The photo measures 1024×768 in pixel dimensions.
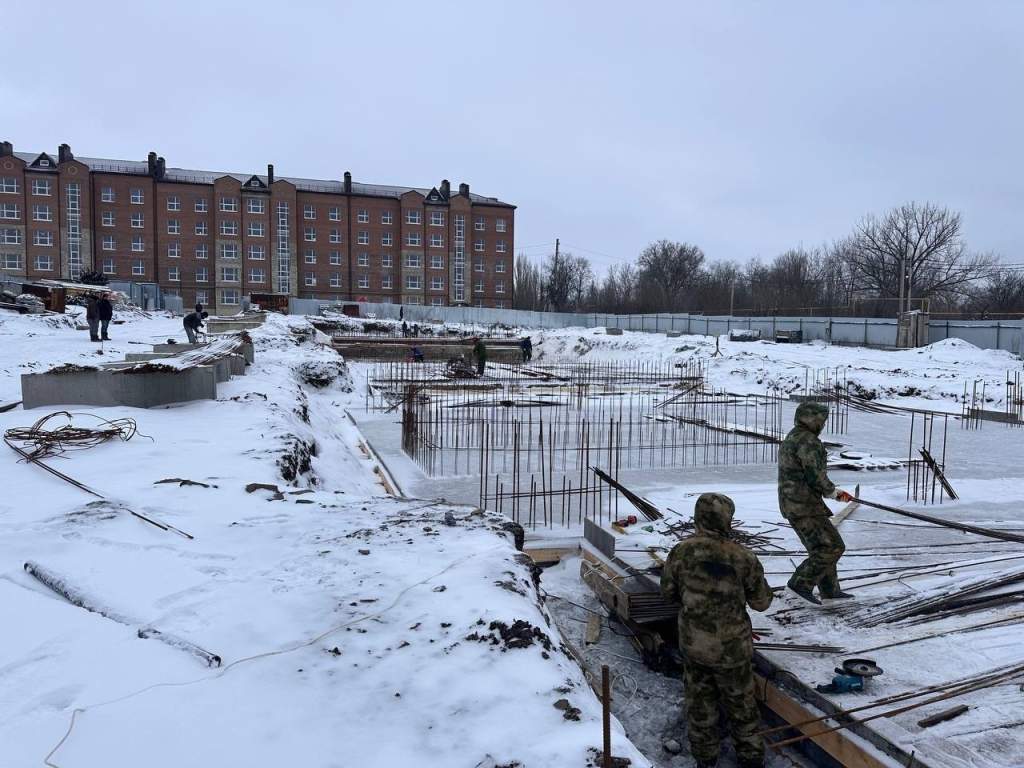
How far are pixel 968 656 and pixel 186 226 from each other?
58805 millimetres

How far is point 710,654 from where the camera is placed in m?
3.65

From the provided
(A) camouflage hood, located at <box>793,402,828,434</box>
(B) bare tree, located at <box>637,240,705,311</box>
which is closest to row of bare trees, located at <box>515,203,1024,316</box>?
(B) bare tree, located at <box>637,240,705,311</box>

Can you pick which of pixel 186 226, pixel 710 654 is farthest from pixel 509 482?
pixel 186 226

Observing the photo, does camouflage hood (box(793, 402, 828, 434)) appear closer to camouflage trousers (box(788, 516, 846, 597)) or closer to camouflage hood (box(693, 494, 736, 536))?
camouflage trousers (box(788, 516, 846, 597))

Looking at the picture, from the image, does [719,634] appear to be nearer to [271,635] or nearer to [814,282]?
[271,635]

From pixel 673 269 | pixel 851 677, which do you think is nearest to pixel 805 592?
pixel 851 677

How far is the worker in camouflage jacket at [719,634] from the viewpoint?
3.64 m

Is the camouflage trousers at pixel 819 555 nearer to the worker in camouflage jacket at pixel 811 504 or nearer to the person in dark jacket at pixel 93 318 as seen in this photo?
the worker in camouflage jacket at pixel 811 504

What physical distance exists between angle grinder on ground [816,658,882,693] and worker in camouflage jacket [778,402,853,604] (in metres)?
1.11

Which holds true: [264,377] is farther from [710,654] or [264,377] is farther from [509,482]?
[710,654]

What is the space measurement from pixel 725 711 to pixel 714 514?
3.57 feet

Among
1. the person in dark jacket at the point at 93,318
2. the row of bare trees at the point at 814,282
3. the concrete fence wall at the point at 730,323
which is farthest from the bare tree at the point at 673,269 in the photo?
the person in dark jacket at the point at 93,318

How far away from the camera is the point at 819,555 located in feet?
16.4

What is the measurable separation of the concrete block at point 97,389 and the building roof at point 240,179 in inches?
2002
